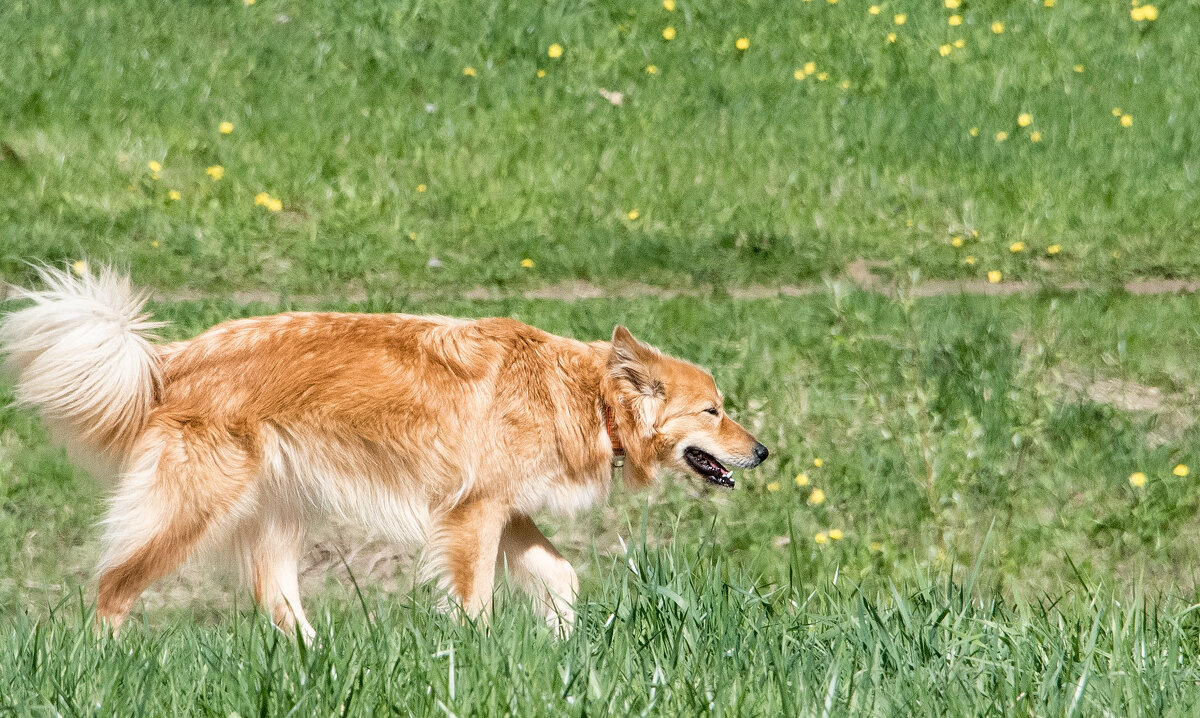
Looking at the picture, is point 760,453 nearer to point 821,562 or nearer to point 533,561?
point 821,562

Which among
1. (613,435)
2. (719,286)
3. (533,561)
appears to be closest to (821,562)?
(613,435)

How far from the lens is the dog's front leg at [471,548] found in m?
4.64

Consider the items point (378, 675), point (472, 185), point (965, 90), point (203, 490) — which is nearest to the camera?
point (378, 675)

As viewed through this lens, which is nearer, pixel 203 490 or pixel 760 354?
pixel 203 490

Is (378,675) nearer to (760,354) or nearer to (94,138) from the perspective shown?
(760,354)

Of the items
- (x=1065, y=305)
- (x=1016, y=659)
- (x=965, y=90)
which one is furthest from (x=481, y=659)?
(x=965, y=90)

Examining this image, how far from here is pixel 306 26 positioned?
10.3 meters

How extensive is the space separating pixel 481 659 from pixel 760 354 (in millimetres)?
3851

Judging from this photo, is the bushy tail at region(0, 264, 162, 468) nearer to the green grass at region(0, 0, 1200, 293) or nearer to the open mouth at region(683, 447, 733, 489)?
the open mouth at region(683, 447, 733, 489)

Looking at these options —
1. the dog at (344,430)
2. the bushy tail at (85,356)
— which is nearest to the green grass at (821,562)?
the dog at (344,430)

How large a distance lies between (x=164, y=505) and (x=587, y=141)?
5.43 metres

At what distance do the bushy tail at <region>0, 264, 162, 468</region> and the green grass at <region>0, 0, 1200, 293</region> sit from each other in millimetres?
3177

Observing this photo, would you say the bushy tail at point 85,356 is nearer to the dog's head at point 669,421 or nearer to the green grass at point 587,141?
the dog's head at point 669,421

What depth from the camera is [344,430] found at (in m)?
4.64
